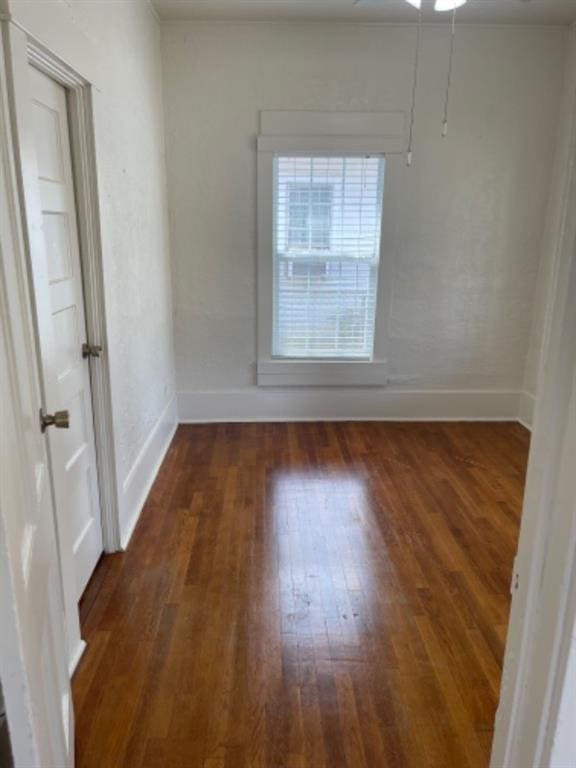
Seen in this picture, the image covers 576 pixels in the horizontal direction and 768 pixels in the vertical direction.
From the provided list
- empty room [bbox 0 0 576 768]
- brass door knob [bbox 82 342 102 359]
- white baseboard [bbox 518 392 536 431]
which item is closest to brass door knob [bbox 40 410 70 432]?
empty room [bbox 0 0 576 768]

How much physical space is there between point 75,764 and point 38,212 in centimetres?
156

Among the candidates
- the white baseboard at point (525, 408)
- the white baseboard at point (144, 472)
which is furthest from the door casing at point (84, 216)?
the white baseboard at point (525, 408)

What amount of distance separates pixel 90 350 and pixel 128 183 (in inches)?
38.8

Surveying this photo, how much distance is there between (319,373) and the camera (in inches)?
165

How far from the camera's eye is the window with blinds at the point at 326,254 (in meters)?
3.81

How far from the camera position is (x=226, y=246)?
3922mm

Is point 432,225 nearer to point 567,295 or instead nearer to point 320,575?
point 320,575

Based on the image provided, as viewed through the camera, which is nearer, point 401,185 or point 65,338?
point 65,338

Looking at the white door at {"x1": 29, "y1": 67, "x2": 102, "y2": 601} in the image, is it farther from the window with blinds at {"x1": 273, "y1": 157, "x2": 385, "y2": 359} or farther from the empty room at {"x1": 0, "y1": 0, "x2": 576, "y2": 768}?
the window with blinds at {"x1": 273, "y1": 157, "x2": 385, "y2": 359}

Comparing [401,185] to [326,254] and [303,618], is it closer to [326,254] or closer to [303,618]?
[326,254]

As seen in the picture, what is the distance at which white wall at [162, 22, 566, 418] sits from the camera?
3.59 m

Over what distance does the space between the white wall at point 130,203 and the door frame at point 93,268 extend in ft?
0.19

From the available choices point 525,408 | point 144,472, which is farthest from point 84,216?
point 525,408

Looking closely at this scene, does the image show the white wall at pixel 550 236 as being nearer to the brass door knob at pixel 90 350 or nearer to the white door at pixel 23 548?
the brass door knob at pixel 90 350
